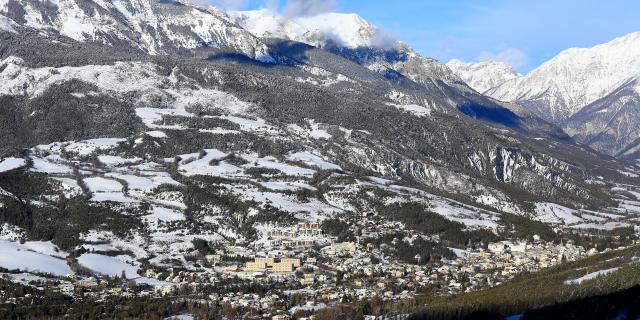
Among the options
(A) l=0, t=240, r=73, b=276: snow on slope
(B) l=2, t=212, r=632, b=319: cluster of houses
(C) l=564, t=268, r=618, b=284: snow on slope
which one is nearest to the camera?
(B) l=2, t=212, r=632, b=319: cluster of houses

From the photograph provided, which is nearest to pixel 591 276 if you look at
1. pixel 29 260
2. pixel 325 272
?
pixel 325 272

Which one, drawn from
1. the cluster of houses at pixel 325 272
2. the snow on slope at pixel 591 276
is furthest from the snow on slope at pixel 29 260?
the snow on slope at pixel 591 276

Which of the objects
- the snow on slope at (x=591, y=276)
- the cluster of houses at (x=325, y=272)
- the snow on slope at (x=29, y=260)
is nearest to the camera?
the cluster of houses at (x=325, y=272)

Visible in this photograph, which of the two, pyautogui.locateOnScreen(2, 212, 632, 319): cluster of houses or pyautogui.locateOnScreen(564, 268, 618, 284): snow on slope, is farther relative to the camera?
pyautogui.locateOnScreen(564, 268, 618, 284): snow on slope

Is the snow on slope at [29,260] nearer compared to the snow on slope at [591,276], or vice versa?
the snow on slope at [591,276]

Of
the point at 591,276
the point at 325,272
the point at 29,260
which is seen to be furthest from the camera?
the point at 325,272

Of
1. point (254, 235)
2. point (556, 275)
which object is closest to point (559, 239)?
point (556, 275)

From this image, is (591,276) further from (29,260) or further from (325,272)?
(29,260)

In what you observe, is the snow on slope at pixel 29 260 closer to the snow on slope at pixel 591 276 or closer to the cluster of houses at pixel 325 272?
the cluster of houses at pixel 325 272

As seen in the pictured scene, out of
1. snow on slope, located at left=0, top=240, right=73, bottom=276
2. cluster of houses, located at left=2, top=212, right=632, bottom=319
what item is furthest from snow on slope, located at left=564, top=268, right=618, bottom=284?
snow on slope, located at left=0, top=240, right=73, bottom=276

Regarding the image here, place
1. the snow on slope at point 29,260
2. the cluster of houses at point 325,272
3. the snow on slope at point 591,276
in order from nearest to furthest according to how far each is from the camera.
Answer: the cluster of houses at point 325,272 < the snow on slope at point 591,276 < the snow on slope at point 29,260

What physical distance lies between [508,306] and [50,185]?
388ft

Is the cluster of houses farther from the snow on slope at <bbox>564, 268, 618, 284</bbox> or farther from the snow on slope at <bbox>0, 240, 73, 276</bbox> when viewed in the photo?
the snow on slope at <bbox>564, 268, 618, 284</bbox>

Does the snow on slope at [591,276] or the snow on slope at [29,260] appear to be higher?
the snow on slope at [29,260]
